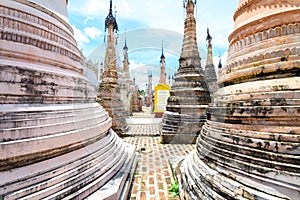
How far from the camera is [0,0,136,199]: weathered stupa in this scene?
237cm

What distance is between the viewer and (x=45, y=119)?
2764 millimetres

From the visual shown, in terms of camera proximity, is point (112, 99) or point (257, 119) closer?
point (257, 119)

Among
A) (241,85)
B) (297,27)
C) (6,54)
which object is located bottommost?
(241,85)

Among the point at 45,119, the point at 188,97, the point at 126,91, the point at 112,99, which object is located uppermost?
the point at 126,91

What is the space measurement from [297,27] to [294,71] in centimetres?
77

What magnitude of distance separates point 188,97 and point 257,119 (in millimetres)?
6010

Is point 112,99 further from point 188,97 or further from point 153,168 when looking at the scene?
point 153,168

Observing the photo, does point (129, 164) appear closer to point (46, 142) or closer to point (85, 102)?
point (85, 102)

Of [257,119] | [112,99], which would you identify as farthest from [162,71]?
[257,119]

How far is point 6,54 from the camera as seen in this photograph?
2754mm

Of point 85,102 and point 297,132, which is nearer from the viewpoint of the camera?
point 297,132

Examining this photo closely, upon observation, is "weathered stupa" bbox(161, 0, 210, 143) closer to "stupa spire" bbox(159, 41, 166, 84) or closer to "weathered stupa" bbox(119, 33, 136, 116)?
"weathered stupa" bbox(119, 33, 136, 116)

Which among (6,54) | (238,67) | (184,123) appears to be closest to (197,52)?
(184,123)

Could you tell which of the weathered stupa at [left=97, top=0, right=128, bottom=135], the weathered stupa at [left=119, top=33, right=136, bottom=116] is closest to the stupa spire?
the weathered stupa at [left=119, top=33, right=136, bottom=116]
